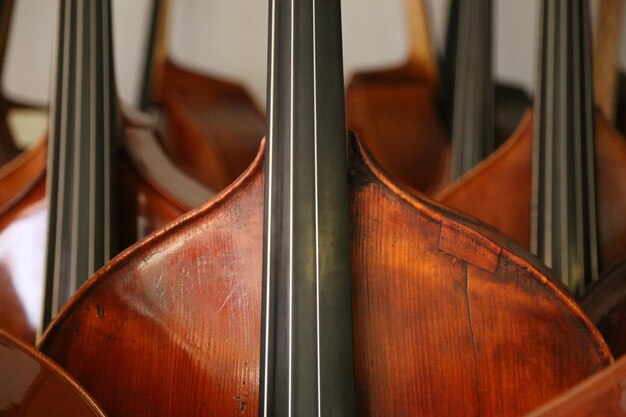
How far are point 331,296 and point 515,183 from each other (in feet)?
1.71

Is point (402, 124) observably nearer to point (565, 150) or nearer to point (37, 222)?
point (565, 150)

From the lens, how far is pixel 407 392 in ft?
2.00

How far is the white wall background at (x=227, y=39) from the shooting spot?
1.64 meters

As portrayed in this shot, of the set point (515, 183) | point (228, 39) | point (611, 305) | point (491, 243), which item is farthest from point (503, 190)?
point (228, 39)

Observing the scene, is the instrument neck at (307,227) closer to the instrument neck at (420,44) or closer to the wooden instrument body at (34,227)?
the wooden instrument body at (34,227)

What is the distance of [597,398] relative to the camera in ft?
1.36

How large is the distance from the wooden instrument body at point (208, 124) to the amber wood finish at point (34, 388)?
2.16ft

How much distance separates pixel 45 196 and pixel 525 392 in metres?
0.56

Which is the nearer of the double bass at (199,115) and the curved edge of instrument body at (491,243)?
the curved edge of instrument body at (491,243)

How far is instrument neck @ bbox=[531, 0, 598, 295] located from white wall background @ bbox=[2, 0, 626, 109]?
629mm

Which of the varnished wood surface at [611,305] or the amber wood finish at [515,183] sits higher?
the amber wood finish at [515,183]

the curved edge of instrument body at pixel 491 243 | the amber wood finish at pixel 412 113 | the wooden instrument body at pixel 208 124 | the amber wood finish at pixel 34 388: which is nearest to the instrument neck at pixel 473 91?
the amber wood finish at pixel 412 113

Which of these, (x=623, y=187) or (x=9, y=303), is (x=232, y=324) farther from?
(x=623, y=187)

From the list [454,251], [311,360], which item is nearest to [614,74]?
[454,251]
